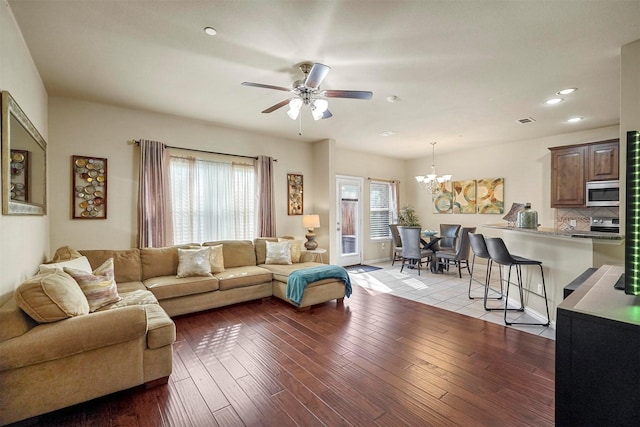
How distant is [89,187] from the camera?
388 cm

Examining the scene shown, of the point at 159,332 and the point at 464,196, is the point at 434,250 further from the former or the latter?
the point at 159,332

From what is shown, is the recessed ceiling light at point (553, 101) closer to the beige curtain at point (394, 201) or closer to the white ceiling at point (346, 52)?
the white ceiling at point (346, 52)

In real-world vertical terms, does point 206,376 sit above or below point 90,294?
below

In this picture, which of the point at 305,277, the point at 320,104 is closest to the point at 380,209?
the point at 305,277

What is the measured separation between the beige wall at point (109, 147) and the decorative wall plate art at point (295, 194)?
54.6 inches

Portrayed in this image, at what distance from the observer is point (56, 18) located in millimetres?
2215

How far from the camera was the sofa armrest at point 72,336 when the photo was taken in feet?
5.74

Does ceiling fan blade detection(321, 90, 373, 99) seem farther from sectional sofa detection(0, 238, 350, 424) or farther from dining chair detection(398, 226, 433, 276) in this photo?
dining chair detection(398, 226, 433, 276)

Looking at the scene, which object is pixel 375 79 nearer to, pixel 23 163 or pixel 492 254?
pixel 492 254

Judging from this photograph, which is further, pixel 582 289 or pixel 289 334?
pixel 289 334

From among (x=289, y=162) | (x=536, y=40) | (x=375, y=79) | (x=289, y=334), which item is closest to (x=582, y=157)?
(x=536, y=40)

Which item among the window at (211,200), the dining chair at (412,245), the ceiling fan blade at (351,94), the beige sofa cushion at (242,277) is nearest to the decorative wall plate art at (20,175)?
the window at (211,200)

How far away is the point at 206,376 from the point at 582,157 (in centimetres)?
647

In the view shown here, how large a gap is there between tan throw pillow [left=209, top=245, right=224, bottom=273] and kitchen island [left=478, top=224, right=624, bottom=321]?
4063 millimetres
